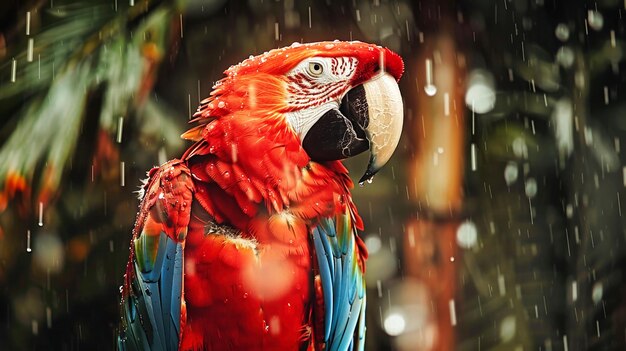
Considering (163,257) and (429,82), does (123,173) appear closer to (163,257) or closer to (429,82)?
(163,257)

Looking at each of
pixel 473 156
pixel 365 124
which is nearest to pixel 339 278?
pixel 365 124

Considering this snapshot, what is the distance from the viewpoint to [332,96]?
1.24 m

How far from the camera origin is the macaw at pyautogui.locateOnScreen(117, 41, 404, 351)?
3.95ft

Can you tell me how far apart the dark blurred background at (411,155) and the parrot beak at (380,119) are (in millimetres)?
457

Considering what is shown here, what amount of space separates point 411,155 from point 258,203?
0.65m

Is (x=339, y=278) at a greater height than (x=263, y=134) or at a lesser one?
lesser

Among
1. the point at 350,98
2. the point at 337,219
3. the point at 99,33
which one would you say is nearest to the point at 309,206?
the point at 337,219

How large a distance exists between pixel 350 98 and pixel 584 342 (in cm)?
108

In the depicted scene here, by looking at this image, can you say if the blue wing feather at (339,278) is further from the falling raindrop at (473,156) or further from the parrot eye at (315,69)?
the falling raindrop at (473,156)

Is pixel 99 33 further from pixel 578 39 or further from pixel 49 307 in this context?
pixel 578 39

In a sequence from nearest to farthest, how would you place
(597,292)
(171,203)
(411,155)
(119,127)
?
(171,203)
(119,127)
(411,155)
(597,292)

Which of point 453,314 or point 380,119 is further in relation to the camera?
point 453,314

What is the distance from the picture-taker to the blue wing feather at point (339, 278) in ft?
4.11

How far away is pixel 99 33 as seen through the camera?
167 cm
